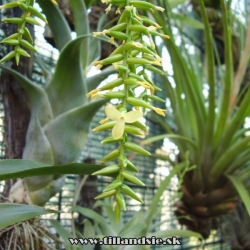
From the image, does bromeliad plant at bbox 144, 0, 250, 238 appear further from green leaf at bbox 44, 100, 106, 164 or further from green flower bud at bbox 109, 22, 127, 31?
green flower bud at bbox 109, 22, 127, 31

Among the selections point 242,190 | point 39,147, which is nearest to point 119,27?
point 39,147

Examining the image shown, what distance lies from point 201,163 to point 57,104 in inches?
15.3

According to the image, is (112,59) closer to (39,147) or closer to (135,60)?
(135,60)

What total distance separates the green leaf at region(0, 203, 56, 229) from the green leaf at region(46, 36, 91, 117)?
213 millimetres

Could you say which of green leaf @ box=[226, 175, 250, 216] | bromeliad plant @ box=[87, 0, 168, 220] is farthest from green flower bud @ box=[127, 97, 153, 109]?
green leaf @ box=[226, 175, 250, 216]

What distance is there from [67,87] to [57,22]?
10 centimetres

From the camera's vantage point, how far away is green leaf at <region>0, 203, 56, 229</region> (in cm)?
29

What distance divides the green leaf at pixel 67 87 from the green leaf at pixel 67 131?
25 mm

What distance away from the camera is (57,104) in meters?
0.50

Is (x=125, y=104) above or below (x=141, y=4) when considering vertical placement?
below

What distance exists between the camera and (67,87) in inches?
19.4

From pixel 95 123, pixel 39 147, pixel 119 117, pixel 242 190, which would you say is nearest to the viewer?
pixel 119 117

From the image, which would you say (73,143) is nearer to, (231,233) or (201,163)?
(201,163)

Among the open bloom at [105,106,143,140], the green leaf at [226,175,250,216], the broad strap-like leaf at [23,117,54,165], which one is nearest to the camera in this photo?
the open bloom at [105,106,143,140]
